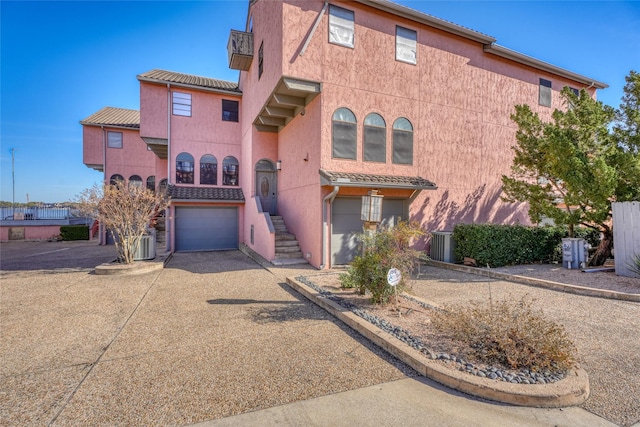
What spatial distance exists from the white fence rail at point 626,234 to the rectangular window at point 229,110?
604 inches

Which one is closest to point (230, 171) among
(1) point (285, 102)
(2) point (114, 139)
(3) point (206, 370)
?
(1) point (285, 102)

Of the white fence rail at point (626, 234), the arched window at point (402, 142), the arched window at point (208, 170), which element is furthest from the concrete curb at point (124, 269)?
the white fence rail at point (626, 234)

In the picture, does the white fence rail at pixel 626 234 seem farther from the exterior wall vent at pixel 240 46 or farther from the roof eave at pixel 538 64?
the exterior wall vent at pixel 240 46

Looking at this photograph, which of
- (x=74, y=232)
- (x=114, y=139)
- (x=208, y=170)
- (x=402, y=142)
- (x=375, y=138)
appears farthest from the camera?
(x=74, y=232)

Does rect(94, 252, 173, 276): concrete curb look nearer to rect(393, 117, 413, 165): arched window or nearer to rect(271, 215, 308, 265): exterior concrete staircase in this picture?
rect(271, 215, 308, 265): exterior concrete staircase

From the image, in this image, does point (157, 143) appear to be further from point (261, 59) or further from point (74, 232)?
point (74, 232)

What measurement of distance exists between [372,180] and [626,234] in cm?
676

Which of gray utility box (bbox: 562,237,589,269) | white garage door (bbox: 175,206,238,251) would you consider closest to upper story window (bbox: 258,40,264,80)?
white garage door (bbox: 175,206,238,251)

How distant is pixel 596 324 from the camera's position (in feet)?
15.8

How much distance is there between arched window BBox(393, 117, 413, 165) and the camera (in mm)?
10188

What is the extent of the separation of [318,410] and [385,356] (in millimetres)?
1352

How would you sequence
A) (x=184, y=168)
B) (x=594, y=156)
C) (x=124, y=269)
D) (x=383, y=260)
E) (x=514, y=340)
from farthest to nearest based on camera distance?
(x=184, y=168), (x=124, y=269), (x=594, y=156), (x=383, y=260), (x=514, y=340)

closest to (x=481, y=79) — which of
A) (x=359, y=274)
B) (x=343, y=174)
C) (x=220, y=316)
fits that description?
(x=343, y=174)

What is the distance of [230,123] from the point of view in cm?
1540
